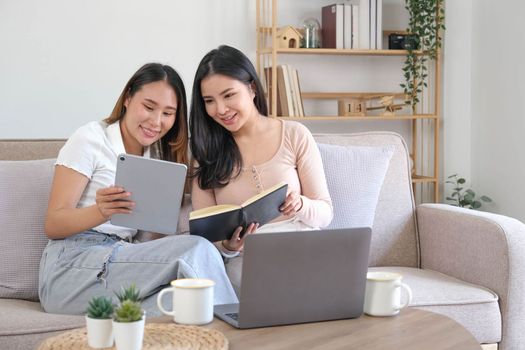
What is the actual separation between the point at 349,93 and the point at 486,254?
6.17 feet

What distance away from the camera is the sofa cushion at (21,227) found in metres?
2.32

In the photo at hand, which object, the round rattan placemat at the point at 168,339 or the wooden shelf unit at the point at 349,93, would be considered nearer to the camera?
the round rattan placemat at the point at 168,339

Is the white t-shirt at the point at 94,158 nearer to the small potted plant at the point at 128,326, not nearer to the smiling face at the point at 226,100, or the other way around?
the smiling face at the point at 226,100

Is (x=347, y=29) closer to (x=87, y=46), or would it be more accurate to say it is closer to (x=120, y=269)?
(x=87, y=46)

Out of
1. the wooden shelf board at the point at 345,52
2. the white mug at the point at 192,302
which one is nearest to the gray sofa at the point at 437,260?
the white mug at the point at 192,302

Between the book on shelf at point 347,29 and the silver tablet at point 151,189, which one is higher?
the book on shelf at point 347,29

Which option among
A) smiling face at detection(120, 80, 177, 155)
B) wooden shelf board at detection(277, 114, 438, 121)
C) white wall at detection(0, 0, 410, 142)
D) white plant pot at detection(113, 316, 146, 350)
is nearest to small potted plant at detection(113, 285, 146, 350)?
white plant pot at detection(113, 316, 146, 350)

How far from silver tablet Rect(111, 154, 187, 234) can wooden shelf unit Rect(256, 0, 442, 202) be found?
1903mm

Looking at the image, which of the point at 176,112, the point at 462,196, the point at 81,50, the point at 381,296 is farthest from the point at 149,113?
the point at 462,196

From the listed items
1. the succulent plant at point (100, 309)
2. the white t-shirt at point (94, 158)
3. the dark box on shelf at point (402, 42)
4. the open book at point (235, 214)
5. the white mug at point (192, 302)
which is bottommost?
the white mug at point (192, 302)

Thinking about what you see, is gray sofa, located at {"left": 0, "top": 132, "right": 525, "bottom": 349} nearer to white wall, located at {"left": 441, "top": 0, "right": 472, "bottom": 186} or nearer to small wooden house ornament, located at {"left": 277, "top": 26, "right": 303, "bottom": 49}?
small wooden house ornament, located at {"left": 277, "top": 26, "right": 303, "bottom": 49}

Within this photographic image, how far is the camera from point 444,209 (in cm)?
276

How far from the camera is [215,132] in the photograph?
2.56 metres

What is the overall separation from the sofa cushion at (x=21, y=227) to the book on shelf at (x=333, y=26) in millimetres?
2095
